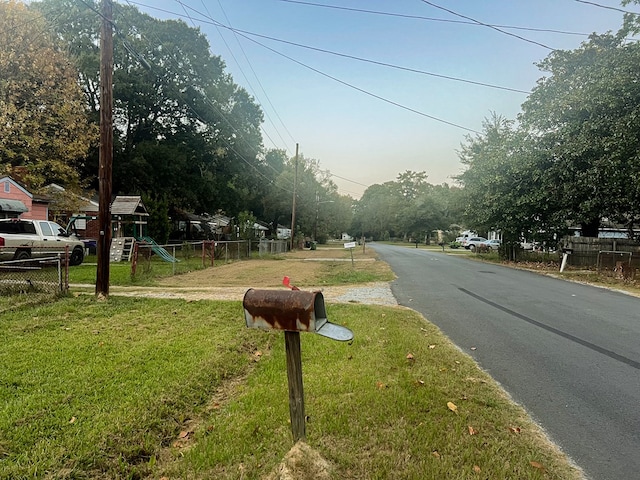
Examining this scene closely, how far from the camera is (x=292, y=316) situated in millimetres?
2332

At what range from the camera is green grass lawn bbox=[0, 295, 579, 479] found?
2639mm

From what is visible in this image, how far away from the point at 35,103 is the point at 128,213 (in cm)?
672

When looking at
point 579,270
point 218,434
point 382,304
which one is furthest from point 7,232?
point 579,270

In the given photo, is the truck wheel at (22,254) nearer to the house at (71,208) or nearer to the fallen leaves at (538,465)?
the house at (71,208)

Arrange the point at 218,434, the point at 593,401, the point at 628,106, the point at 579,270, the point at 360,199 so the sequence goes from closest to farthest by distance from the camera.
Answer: the point at 218,434, the point at 593,401, the point at 628,106, the point at 579,270, the point at 360,199

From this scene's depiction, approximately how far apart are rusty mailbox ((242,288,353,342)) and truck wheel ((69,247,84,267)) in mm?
17417

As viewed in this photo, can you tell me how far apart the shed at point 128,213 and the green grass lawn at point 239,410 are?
693 inches

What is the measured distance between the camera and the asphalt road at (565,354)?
3.16m

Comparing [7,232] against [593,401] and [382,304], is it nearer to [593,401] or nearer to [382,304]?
[382,304]

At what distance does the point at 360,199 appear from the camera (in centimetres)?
10631

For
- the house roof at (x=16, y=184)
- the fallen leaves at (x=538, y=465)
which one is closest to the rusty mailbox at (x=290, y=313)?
the fallen leaves at (x=538, y=465)

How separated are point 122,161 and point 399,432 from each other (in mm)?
30635

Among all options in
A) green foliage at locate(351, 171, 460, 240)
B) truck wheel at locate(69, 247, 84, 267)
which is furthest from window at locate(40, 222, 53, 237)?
green foliage at locate(351, 171, 460, 240)

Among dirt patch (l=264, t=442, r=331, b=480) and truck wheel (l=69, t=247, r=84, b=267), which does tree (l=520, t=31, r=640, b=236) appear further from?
truck wheel (l=69, t=247, r=84, b=267)
